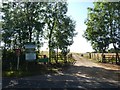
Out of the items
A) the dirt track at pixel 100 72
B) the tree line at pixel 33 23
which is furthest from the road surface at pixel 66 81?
the tree line at pixel 33 23

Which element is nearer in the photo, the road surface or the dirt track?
the road surface

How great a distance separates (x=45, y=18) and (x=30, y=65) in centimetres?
730

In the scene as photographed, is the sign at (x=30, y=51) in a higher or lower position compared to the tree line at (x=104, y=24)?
lower

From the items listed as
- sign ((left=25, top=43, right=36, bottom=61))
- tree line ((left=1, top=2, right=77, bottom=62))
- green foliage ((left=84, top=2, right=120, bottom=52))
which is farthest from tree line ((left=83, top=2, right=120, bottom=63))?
sign ((left=25, top=43, right=36, bottom=61))

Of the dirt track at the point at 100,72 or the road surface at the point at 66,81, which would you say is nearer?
the road surface at the point at 66,81

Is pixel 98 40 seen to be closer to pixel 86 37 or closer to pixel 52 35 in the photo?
pixel 86 37

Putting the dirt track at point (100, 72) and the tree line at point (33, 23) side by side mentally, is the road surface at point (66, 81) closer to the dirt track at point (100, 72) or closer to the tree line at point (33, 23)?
the dirt track at point (100, 72)

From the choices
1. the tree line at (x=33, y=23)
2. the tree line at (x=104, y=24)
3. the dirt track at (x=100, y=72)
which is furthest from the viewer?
the tree line at (x=104, y=24)

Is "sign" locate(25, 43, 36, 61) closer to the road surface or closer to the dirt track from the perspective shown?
the dirt track

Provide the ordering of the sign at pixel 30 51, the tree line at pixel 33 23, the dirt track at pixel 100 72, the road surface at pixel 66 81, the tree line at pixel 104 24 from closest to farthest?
the road surface at pixel 66 81, the dirt track at pixel 100 72, the sign at pixel 30 51, the tree line at pixel 33 23, the tree line at pixel 104 24

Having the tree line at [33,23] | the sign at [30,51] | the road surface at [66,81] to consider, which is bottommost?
the road surface at [66,81]

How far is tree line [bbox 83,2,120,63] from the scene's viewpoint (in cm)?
3625

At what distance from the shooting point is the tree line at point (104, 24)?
3625cm

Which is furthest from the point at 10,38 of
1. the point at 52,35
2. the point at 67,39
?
the point at 67,39
